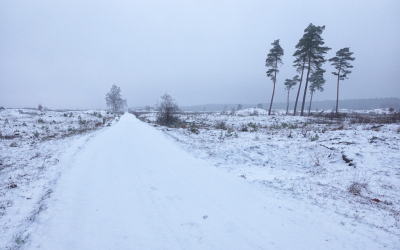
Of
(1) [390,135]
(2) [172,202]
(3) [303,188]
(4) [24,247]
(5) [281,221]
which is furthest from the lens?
(1) [390,135]

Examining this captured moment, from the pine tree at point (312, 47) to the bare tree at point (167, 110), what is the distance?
1895 centimetres

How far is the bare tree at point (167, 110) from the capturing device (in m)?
21.6

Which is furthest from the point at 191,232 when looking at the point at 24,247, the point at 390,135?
the point at 390,135

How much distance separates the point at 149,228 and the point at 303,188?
14.5 ft

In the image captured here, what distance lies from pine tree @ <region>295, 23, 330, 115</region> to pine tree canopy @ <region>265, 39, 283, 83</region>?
11.6 ft

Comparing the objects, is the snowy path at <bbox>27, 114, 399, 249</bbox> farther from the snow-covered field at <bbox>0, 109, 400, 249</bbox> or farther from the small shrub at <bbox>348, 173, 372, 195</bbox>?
the small shrub at <bbox>348, 173, 372, 195</bbox>

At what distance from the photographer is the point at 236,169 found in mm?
6793

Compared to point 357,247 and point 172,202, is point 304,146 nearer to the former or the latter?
point 357,247

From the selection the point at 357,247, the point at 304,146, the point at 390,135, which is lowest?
the point at 357,247

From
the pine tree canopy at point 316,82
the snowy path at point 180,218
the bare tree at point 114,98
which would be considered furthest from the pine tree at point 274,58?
the bare tree at point 114,98

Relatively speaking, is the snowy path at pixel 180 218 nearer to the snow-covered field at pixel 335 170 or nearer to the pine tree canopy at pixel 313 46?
the snow-covered field at pixel 335 170

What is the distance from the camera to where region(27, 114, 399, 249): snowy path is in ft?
9.80

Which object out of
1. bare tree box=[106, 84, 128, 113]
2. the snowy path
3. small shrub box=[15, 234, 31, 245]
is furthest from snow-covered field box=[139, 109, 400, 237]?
bare tree box=[106, 84, 128, 113]

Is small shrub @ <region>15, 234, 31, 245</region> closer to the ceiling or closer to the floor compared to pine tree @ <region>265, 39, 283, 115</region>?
closer to the floor
